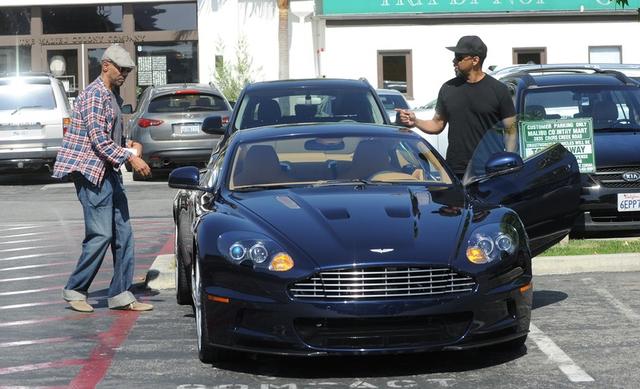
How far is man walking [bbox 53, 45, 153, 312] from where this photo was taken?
381 inches

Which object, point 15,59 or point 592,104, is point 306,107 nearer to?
point 592,104

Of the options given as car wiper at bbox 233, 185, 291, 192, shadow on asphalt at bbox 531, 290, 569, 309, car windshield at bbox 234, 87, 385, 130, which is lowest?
shadow on asphalt at bbox 531, 290, 569, 309

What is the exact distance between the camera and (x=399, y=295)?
23.7 ft

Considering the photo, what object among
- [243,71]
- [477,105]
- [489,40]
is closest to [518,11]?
[489,40]

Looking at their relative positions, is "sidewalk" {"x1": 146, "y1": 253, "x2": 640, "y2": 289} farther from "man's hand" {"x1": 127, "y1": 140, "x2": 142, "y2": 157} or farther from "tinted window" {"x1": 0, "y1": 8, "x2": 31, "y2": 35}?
"tinted window" {"x1": 0, "y1": 8, "x2": 31, "y2": 35}

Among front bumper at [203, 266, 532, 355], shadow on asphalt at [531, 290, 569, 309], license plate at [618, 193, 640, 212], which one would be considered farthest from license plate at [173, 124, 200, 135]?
front bumper at [203, 266, 532, 355]

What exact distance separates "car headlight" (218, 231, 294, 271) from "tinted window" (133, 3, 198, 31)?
1160 inches

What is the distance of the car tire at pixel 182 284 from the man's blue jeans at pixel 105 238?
33 cm

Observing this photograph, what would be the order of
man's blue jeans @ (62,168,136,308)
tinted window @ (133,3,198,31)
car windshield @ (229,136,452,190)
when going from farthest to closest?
tinted window @ (133,3,198,31)
man's blue jeans @ (62,168,136,308)
car windshield @ (229,136,452,190)

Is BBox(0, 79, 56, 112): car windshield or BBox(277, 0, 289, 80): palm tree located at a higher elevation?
BBox(277, 0, 289, 80): palm tree

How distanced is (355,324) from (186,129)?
50.7 ft

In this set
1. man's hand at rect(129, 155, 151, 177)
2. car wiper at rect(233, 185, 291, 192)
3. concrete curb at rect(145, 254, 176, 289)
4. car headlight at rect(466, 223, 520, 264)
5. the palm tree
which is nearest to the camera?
car headlight at rect(466, 223, 520, 264)

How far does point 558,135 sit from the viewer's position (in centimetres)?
1260

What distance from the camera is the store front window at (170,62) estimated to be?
3666 centimetres
